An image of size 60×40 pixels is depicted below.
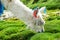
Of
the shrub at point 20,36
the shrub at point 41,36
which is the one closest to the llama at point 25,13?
the shrub at point 41,36

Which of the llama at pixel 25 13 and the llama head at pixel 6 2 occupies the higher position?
the llama head at pixel 6 2

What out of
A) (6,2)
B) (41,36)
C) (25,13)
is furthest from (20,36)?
(6,2)

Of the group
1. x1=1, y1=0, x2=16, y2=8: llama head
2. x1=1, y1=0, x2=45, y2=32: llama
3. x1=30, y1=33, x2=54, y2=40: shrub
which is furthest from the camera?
x1=30, y1=33, x2=54, y2=40: shrub

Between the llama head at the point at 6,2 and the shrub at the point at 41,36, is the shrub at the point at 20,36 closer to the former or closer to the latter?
the shrub at the point at 41,36

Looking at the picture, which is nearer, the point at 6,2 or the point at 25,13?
the point at 6,2

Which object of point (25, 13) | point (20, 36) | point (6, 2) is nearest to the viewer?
point (6, 2)

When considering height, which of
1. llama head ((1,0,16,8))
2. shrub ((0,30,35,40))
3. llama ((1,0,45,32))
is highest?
llama head ((1,0,16,8))

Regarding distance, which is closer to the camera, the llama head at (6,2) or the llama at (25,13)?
the llama head at (6,2)

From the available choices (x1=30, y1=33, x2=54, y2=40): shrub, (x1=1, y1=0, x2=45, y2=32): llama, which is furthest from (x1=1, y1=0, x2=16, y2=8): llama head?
(x1=30, y1=33, x2=54, y2=40): shrub

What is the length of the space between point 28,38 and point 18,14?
1.33 meters

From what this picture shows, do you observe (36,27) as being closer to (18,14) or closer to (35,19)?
(35,19)

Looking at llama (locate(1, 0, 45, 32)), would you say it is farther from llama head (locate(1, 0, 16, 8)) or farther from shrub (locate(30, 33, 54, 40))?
shrub (locate(30, 33, 54, 40))

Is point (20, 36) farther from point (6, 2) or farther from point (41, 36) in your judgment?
point (6, 2)

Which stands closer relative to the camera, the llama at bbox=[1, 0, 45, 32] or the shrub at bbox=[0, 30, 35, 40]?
the llama at bbox=[1, 0, 45, 32]
